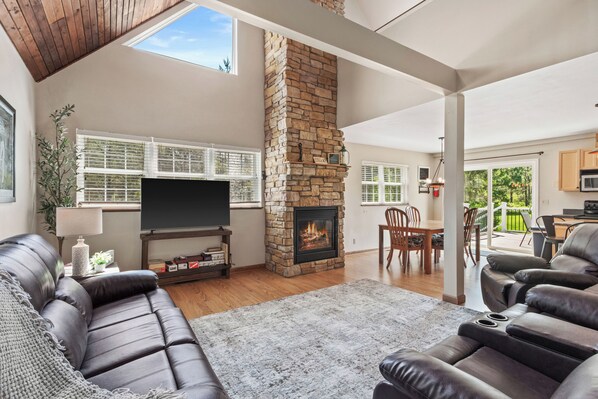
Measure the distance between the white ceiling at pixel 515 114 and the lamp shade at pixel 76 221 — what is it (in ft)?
12.5

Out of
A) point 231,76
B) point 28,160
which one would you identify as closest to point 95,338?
point 28,160

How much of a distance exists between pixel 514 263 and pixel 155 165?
447 centimetres

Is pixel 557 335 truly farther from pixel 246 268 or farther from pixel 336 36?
pixel 246 268

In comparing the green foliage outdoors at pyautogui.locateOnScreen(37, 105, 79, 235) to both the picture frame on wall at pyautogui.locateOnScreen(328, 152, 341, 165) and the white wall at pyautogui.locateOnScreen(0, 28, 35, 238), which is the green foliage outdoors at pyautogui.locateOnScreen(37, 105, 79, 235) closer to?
the white wall at pyautogui.locateOnScreen(0, 28, 35, 238)

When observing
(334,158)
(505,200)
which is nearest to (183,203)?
(334,158)

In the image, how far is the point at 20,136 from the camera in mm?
2762

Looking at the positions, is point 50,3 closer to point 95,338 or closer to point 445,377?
point 95,338

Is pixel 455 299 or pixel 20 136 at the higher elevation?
pixel 20 136

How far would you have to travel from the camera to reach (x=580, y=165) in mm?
5371

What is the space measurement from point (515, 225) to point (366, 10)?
5.70m

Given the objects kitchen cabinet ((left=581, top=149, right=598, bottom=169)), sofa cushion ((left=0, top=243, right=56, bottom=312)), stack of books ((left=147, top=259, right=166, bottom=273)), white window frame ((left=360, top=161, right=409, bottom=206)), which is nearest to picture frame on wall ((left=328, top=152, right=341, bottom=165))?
white window frame ((left=360, top=161, right=409, bottom=206))

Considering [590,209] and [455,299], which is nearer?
[455,299]

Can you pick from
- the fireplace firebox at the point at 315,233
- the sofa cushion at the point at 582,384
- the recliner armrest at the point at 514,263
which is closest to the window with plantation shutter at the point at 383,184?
the fireplace firebox at the point at 315,233

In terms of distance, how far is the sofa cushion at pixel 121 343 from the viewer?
1.34 m
